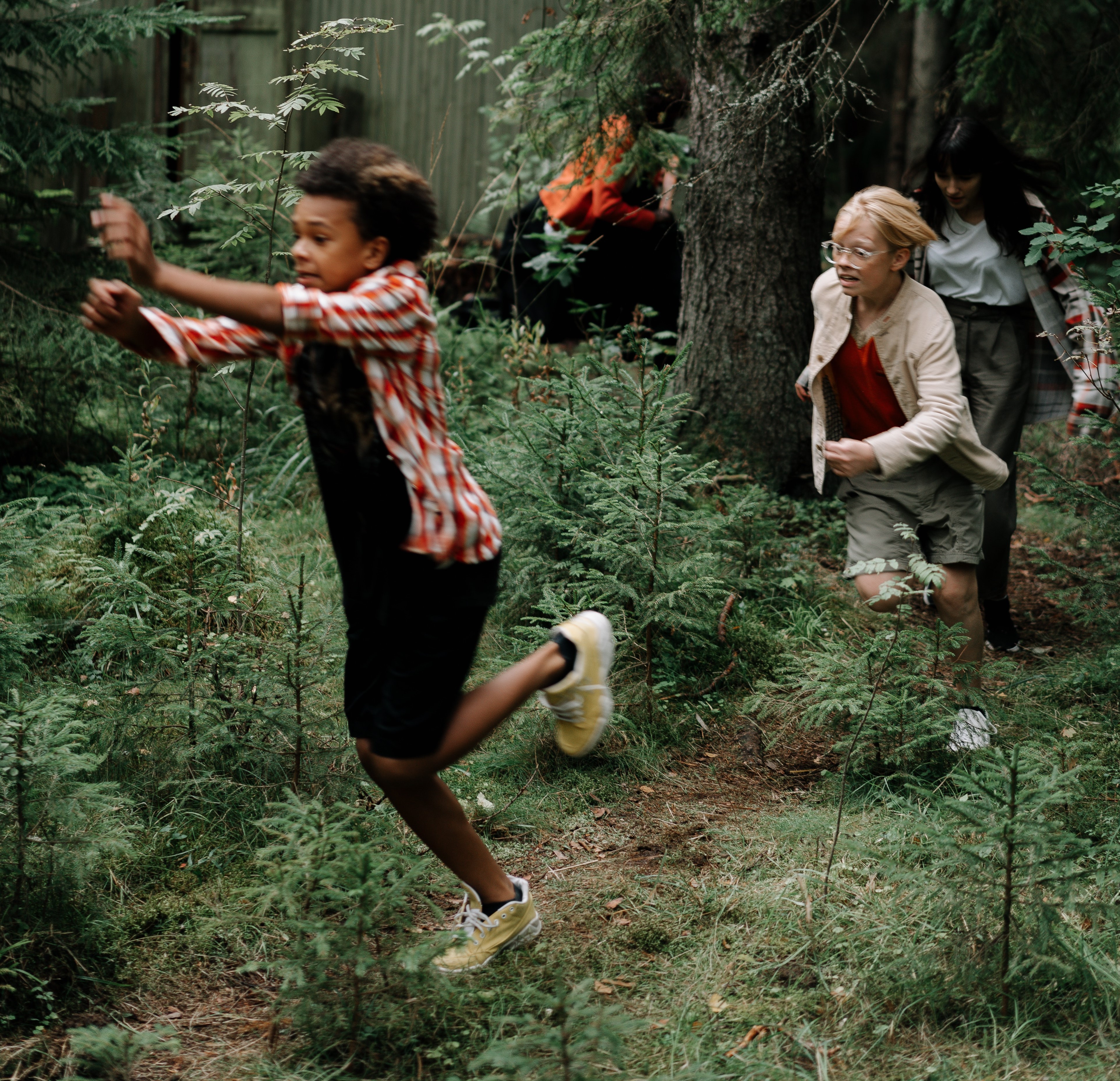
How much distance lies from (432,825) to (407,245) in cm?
133

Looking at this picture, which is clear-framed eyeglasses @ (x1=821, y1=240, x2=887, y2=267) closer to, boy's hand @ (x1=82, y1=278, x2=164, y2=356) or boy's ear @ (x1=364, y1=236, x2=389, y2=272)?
boy's ear @ (x1=364, y1=236, x2=389, y2=272)

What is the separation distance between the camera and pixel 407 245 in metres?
2.37

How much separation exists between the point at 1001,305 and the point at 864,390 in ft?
3.67

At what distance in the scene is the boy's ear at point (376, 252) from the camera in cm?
231

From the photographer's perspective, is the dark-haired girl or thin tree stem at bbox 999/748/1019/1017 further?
the dark-haired girl

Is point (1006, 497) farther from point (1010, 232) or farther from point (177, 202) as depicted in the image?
Result: point (177, 202)

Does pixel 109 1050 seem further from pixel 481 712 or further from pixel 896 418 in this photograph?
pixel 896 418

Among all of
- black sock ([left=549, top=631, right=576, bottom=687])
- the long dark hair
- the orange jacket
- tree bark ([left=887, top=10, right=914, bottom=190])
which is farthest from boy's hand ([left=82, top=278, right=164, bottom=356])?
→ tree bark ([left=887, top=10, right=914, bottom=190])

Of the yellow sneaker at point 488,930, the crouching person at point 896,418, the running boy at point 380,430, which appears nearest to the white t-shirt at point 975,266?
the crouching person at point 896,418

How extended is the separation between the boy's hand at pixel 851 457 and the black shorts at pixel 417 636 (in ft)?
4.64

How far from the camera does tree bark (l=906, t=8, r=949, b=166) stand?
11289mm

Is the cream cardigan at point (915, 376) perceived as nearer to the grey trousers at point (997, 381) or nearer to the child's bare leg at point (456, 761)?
the grey trousers at point (997, 381)

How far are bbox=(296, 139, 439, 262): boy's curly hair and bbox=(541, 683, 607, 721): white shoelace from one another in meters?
1.16

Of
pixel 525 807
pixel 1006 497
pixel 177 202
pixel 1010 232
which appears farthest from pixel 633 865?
pixel 177 202
